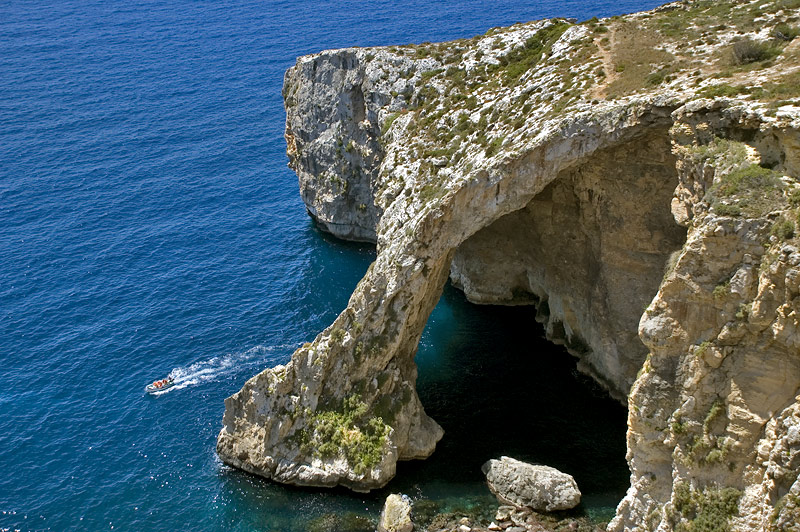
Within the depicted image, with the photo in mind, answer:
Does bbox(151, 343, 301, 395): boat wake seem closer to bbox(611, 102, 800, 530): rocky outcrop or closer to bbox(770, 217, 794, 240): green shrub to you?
bbox(611, 102, 800, 530): rocky outcrop

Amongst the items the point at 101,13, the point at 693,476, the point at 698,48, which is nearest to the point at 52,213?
the point at 698,48

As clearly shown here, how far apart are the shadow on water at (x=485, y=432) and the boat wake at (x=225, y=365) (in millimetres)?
10538

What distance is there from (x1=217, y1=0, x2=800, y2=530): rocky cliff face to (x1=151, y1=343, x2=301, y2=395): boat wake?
9.28 metres

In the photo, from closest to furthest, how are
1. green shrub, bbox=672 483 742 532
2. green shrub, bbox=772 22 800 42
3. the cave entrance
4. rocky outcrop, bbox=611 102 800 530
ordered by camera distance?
rocky outcrop, bbox=611 102 800 530
green shrub, bbox=672 483 742 532
green shrub, bbox=772 22 800 42
the cave entrance

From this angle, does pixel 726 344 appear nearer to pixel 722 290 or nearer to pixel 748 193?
pixel 722 290

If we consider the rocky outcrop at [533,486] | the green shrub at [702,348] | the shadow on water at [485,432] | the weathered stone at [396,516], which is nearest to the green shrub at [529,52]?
the shadow on water at [485,432]

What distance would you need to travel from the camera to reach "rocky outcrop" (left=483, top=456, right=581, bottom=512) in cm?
4434

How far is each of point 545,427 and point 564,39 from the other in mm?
24841

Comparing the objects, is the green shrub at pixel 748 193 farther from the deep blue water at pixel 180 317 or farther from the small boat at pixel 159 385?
the small boat at pixel 159 385

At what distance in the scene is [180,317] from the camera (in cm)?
6669

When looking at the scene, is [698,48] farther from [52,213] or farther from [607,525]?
[52,213]

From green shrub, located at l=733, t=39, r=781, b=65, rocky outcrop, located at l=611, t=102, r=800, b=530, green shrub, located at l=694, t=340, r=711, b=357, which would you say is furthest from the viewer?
green shrub, located at l=733, t=39, r=781, b=65

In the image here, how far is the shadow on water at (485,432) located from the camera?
46281mm

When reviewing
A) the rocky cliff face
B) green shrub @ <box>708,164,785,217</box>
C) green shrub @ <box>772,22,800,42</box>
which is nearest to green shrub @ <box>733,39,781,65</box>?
the rocky cliff face
